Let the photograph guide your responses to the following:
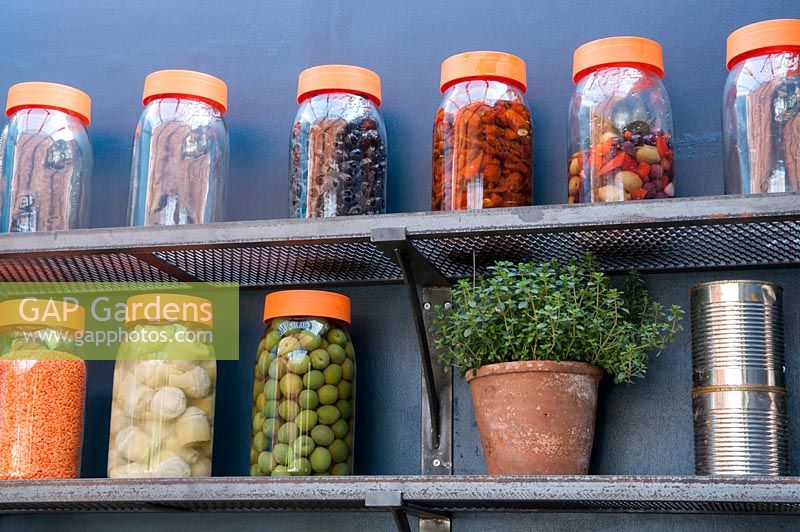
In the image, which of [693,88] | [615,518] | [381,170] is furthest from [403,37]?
[615,518]

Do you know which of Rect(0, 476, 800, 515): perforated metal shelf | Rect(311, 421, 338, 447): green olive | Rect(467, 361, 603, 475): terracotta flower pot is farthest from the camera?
Rect(311, 421, 338, 447): green olive

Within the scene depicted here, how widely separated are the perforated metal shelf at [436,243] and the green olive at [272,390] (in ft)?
0.52

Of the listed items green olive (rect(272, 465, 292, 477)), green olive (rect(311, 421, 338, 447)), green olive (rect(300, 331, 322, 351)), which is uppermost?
green olive (rect(300, 331, 322, 351))

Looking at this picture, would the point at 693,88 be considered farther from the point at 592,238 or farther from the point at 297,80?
the point at 297,80

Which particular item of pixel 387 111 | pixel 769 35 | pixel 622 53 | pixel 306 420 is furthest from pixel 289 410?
pixel 769 35

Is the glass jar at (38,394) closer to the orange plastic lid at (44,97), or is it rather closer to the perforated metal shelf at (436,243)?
the perforated metal shelf at (436,243)

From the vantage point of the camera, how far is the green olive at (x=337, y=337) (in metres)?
1.41

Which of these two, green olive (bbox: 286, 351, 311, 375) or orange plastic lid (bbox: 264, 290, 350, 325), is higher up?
orange plastic lid (bbox: 264, 290, 350, 325)

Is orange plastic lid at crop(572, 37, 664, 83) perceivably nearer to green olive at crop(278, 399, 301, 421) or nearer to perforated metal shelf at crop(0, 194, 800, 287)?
perforated metal shelf at crop(0, 194, 800, 287)

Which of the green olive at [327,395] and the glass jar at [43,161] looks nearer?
the green olive at [327,395]

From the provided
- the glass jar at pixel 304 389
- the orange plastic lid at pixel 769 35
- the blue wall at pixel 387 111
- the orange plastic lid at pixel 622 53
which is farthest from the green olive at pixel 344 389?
the orange plastic lid at pixel 769 35

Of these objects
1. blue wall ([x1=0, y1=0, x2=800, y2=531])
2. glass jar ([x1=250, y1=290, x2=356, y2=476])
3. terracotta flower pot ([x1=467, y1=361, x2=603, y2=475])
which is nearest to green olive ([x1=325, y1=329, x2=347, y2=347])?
glass jar ([x1=250, y1=290, x2=356, y2=476])

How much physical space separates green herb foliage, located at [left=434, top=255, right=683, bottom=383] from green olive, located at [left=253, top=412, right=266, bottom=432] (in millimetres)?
244

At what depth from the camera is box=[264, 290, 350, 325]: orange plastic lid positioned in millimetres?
1392
